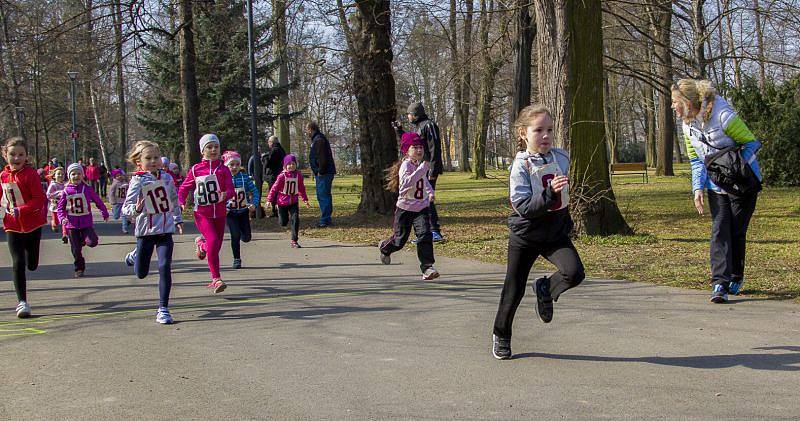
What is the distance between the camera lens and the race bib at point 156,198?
782 centimetres

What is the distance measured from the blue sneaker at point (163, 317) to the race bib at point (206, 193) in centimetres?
206

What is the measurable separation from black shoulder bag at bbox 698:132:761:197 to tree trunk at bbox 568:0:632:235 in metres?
4.33

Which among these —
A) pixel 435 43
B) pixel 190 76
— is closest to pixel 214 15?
pixel 190 76

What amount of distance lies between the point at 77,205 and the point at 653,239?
27.1 feet

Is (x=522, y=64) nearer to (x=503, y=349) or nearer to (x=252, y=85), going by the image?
(x=252, y=85)

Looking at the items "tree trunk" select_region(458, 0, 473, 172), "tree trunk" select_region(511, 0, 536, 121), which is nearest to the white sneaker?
"tree trunk" select_region(458, 0, 473, 172)

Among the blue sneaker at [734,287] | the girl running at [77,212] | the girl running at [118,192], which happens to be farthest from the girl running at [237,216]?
the girl running at [118,192]

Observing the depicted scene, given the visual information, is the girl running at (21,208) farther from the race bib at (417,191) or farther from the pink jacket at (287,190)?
the pink jacket at (287,190)

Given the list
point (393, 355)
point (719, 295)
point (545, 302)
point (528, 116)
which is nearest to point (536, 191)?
point (528, 116)

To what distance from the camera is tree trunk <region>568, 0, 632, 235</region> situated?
12.0 meters

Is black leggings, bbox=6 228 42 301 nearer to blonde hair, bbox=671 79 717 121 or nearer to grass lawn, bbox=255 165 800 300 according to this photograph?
grass lawn, bbox=255 165 800 300

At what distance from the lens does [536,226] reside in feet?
18.3

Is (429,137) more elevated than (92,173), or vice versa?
(92,173)

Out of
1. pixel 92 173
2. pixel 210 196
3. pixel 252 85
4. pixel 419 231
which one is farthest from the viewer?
pixel 92 173
